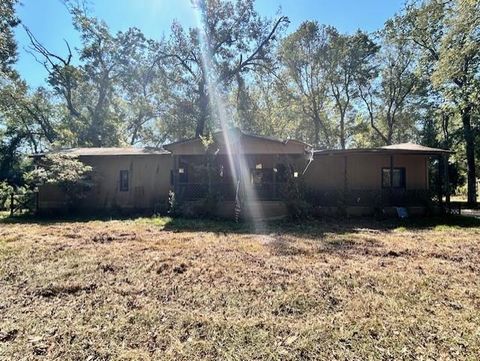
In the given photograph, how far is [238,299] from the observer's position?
4.27m

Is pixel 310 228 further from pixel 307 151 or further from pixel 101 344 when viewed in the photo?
pixel 101 344

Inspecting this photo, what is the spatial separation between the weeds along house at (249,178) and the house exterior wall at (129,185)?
45 millimetres

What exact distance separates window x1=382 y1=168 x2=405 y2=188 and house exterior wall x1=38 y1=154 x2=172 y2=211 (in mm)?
10070

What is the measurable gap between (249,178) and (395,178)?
22.1 ft

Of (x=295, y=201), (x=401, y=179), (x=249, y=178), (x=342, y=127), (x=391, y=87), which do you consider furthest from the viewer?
(x=342, y=127)

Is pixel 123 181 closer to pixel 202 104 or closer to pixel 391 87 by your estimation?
pixel 202 104

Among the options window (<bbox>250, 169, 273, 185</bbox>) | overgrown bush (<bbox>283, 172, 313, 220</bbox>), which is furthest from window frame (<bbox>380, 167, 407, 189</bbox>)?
window (<bbox>250, 169, 273, 185</bbox>)

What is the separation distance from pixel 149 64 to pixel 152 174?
11.4m

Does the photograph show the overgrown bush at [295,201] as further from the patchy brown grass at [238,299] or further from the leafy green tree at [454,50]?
the leafy green tree at [454,50]

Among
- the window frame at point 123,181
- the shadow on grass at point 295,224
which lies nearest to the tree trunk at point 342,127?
the shadow on grass at point 295,224

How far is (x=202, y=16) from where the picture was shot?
21125 mm

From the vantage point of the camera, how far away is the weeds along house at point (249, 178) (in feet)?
41.5

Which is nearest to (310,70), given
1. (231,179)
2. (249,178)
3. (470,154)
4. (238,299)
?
(470,154)

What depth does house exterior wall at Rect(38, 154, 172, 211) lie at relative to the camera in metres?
15.0
